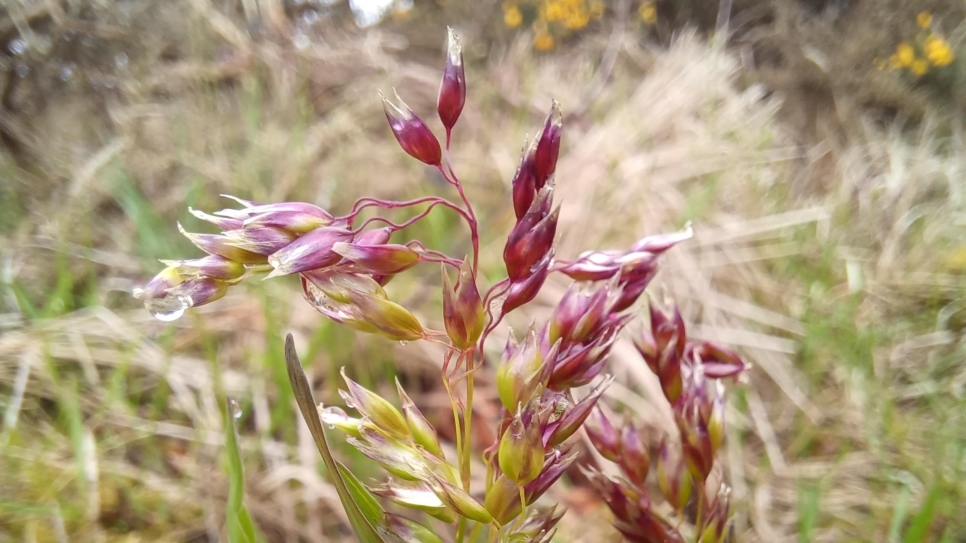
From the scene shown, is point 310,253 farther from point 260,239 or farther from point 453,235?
point 453,235

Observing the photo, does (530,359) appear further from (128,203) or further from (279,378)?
(128,203)

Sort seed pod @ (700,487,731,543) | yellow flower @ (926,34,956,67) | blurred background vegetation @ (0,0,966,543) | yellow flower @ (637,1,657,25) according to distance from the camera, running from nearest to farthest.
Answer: seed pod @ (700,487,731,543) → blurred background vegetation @ (0,0,966,543) → yellow flower @ (926,34,956,67) → yellow flower @ (637,1,657,25)

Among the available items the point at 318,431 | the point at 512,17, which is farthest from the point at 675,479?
the point at 512,17

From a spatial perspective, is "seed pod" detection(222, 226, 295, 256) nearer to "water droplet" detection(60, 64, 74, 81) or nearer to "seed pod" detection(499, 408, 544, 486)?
"seed pod" detection(499, 408, 544, 486)

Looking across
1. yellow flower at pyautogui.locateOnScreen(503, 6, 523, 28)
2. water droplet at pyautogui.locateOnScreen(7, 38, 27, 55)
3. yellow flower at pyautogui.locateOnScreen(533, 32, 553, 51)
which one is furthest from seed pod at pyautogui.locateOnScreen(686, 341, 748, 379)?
yellow flower at pyautogui.locateOnScreen(503, 6, 523, 28)

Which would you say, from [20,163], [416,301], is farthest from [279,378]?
[20,163]

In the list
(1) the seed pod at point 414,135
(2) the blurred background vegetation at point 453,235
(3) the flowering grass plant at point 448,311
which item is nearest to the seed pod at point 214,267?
(3) the flowering grass plant at point 448,311

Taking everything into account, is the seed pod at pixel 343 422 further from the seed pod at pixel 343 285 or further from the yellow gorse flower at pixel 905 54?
the yellow gorse flower at pixel 905 54
